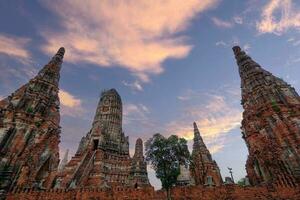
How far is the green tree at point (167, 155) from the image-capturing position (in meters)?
18.9

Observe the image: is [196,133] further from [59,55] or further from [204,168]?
[59,55]

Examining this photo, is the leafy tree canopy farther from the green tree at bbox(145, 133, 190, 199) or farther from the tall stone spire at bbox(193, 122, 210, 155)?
the tall stone spire at bbox(193, 122, 210, 155)

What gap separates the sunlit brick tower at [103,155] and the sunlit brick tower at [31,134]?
6887 mm

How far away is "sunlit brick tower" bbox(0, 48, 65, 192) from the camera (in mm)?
18828

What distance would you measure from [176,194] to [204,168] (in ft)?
82.8

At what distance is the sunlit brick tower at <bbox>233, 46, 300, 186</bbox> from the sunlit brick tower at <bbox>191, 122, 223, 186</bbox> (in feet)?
53.0

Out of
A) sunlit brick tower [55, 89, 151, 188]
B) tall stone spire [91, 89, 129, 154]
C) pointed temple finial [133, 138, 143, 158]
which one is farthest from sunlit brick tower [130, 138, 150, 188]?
tall stone spire [91, 89, 129, 154]

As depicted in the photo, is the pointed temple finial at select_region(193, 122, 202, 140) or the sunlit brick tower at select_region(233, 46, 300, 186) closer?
the sunlit brick tower at select_region(233, 46, 300, 186)

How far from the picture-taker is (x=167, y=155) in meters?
19.2

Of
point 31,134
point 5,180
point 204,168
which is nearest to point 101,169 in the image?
point 31,134

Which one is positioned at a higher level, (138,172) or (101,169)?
(138,172)

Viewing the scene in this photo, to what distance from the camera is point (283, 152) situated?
1861 cm

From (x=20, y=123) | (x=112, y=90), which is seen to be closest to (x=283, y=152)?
(x=20, y=123)

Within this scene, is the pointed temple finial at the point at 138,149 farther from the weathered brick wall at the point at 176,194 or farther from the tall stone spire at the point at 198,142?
the weathered brick wall at the point at 176,194
